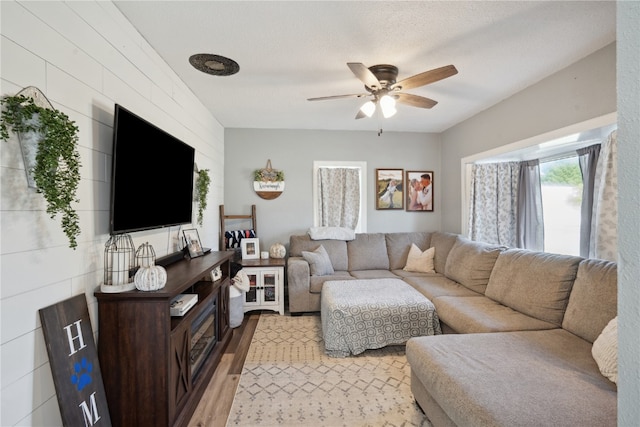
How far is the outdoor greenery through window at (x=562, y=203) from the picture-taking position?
9.61 ft

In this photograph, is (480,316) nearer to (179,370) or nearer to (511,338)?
(511,338)

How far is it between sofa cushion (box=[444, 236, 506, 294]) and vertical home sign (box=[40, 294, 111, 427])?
311 centimetres

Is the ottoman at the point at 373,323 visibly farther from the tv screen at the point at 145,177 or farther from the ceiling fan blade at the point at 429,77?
the ceiling fan blade at the point at 429,77

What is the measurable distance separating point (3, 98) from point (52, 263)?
67 centimetres

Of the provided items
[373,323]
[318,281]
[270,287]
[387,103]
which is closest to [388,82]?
[387,103]

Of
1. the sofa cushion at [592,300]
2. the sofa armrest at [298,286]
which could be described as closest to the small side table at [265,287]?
the sofa armrest at [298,286]

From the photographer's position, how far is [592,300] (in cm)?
192

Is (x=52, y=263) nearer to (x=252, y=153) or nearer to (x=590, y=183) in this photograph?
(x=252, y=153)

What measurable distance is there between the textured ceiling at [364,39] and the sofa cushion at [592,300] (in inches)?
62.3

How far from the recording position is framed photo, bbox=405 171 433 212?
4648 millimetres

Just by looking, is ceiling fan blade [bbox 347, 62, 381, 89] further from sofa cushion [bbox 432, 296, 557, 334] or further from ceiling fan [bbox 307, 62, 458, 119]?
sofa cushion [bbox 432, 296, 557, 334]

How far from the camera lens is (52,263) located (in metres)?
1.29

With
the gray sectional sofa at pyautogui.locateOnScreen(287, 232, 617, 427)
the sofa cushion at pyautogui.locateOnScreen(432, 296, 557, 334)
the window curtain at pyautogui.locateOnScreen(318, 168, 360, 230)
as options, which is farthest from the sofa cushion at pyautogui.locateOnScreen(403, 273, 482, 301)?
the window curtain at pyautogui.locateOnScreen(318, 168, 360, 230)

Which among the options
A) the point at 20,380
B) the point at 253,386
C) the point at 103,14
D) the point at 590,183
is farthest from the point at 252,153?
the point at 590,183
